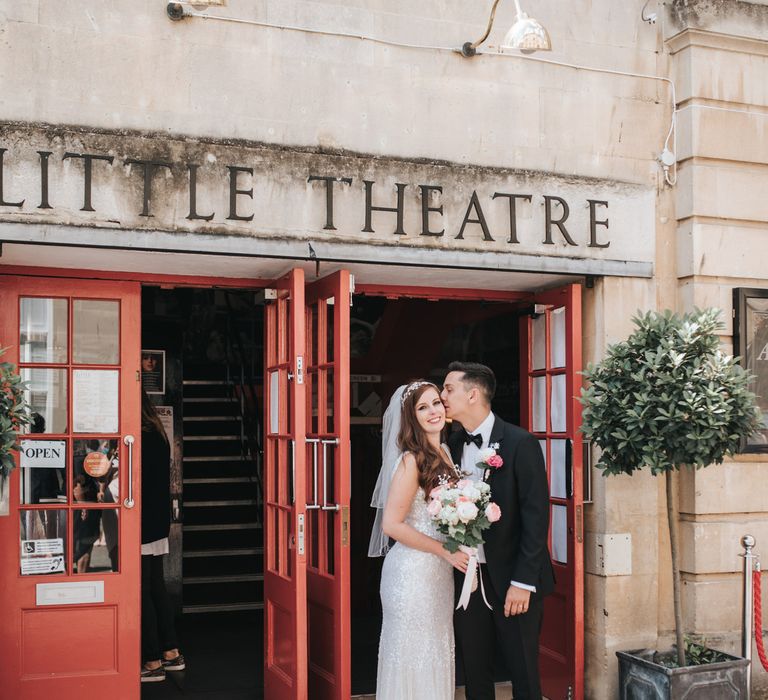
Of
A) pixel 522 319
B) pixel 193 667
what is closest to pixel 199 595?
pixel 193 667

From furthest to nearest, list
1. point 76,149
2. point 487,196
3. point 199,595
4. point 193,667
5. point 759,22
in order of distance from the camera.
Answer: point 199,595 < point 193,667 < point 759,22 < point 487,196 < point 76,149

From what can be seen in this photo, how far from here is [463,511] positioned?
4941 mm

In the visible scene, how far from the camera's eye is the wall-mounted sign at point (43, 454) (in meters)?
5.76

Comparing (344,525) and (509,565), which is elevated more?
(344,525)

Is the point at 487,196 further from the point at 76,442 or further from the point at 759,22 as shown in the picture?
the point at 76,442

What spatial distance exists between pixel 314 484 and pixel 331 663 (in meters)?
1.08

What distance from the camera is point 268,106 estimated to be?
573 centimetres

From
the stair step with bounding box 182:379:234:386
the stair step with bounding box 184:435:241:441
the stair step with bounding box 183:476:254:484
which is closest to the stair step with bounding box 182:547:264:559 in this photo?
the stair step with bounding box 183:476:254:484

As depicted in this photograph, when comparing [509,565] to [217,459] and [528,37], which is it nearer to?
[528,37]

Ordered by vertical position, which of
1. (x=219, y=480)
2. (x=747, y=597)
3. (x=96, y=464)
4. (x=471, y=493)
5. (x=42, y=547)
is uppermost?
(x=96, y=464)

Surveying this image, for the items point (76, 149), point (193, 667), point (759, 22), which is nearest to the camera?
point (76, 149)

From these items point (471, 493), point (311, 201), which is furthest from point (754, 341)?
point (311, 201)

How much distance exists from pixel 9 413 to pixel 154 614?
2.93 m

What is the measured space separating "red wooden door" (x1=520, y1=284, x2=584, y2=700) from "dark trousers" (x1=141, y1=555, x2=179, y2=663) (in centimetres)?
272
